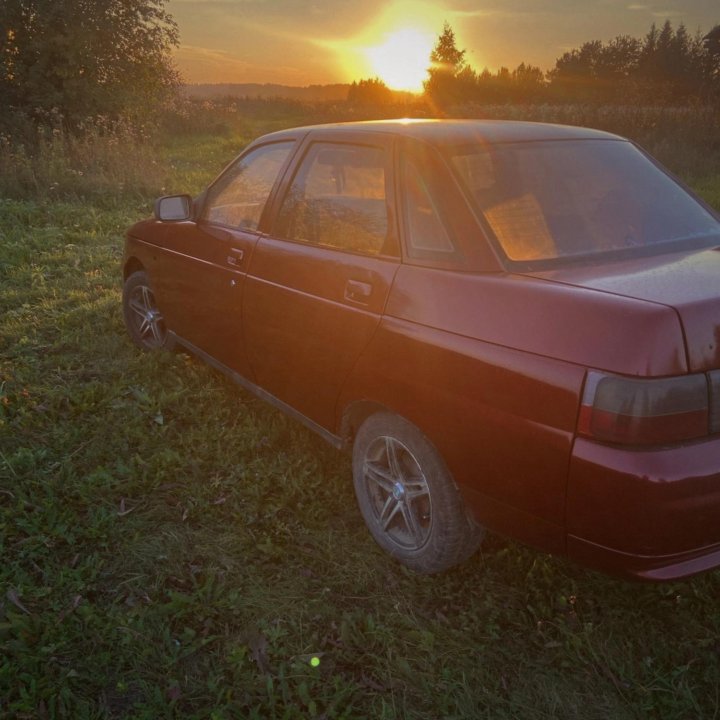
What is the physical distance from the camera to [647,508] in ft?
6.45

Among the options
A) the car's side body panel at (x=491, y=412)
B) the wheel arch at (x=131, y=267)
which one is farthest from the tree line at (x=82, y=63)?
the car's side body panel at (x=491, y=412)

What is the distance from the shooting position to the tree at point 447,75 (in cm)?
4656

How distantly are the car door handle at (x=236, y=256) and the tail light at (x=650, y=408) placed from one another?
2.26 metres

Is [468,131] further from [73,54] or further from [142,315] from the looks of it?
[73,54]

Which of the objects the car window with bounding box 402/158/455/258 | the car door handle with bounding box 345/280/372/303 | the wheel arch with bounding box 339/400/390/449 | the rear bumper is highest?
the car window with bounding box 402/158/455/258

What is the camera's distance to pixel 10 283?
7.31 m

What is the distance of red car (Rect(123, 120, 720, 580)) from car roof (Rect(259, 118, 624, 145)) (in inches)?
0.7

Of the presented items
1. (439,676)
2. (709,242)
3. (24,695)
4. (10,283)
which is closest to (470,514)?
(439,676)

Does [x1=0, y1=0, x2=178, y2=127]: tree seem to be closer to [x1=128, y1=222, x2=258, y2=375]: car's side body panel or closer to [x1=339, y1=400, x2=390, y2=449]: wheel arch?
[x1=128, y1=222, x2=258, y2=375]: car's side body panel

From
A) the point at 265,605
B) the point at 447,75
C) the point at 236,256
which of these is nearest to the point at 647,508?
the point at 265,605

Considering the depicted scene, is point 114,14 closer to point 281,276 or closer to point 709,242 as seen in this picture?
point 281,276

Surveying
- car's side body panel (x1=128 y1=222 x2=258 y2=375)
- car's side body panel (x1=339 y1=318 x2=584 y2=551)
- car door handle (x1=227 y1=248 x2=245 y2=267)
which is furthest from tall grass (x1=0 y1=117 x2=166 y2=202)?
car's side body panel (x1=339 y1=318 x2=584 y2=551)

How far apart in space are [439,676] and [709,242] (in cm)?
199

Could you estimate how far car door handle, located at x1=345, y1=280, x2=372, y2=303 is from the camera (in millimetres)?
2795
